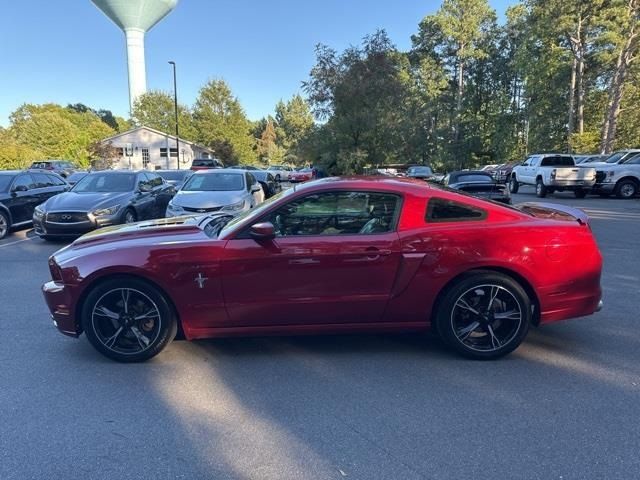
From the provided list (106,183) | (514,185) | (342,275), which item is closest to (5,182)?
(106,183)

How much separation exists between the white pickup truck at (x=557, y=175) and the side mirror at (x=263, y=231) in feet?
57.5

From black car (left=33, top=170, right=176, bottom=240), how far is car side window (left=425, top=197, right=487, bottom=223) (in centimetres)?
792

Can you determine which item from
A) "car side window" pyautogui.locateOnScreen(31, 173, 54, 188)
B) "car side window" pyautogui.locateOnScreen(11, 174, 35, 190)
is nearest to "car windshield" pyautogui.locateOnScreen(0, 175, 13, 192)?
"car side window" pyautogui.locateOnScreen(11, 174, 35, 190)

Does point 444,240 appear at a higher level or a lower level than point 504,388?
higher

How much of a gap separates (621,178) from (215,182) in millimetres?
16054

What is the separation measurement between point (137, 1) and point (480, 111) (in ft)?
147

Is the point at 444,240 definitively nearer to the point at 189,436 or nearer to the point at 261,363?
the point at 261,363

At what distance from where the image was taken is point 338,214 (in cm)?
399

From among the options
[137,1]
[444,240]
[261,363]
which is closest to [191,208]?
[261,363]

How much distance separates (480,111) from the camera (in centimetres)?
5069

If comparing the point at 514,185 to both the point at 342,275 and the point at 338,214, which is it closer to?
the point at 338,214

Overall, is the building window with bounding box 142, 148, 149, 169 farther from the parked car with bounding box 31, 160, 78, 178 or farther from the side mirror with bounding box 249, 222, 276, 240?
the side mirror with bounding box 249, 222, 276, 240

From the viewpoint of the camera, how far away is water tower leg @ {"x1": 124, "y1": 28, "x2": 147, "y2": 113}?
2510 inches

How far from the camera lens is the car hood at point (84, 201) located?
31.3ft
